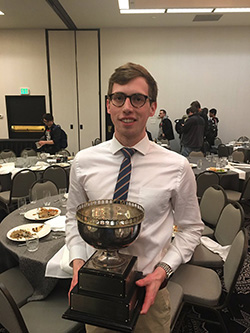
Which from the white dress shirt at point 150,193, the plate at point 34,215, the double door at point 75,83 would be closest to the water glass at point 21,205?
the plate at point 34,215

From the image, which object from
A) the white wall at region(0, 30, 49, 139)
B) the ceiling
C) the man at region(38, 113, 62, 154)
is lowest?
the man at region(38, 113, 62, 154)

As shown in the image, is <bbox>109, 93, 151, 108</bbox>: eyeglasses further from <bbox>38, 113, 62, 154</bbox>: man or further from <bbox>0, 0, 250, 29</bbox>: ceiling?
<bbox>0, 0, 250, 29</bbox>: ceiling

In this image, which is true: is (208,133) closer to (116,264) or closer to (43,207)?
(43,207)

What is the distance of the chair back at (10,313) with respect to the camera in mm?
1220

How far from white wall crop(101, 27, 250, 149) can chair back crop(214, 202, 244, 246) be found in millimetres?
6769

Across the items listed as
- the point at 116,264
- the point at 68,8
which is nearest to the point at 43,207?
the point at 116,264

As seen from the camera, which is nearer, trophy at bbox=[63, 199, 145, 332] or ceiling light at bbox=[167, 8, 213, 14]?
trophy at bbox=[63, 199, 145, 332]

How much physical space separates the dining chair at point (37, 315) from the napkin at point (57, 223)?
450 millimetres

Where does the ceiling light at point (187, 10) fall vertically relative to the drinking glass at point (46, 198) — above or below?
above

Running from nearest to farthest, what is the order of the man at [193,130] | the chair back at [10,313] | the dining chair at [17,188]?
the chair back at [10,313] → the dining chair at [17,188] → the man at [193,130]

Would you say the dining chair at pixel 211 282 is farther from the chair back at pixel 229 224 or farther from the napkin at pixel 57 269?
the napkin at pixel 57 269

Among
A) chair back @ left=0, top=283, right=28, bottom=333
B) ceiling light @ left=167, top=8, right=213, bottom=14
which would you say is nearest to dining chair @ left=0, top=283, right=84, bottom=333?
chair back @ left=0, top=283, right=28, bottom=333

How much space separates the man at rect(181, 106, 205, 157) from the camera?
6414 millimetres

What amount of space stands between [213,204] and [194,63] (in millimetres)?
6926
